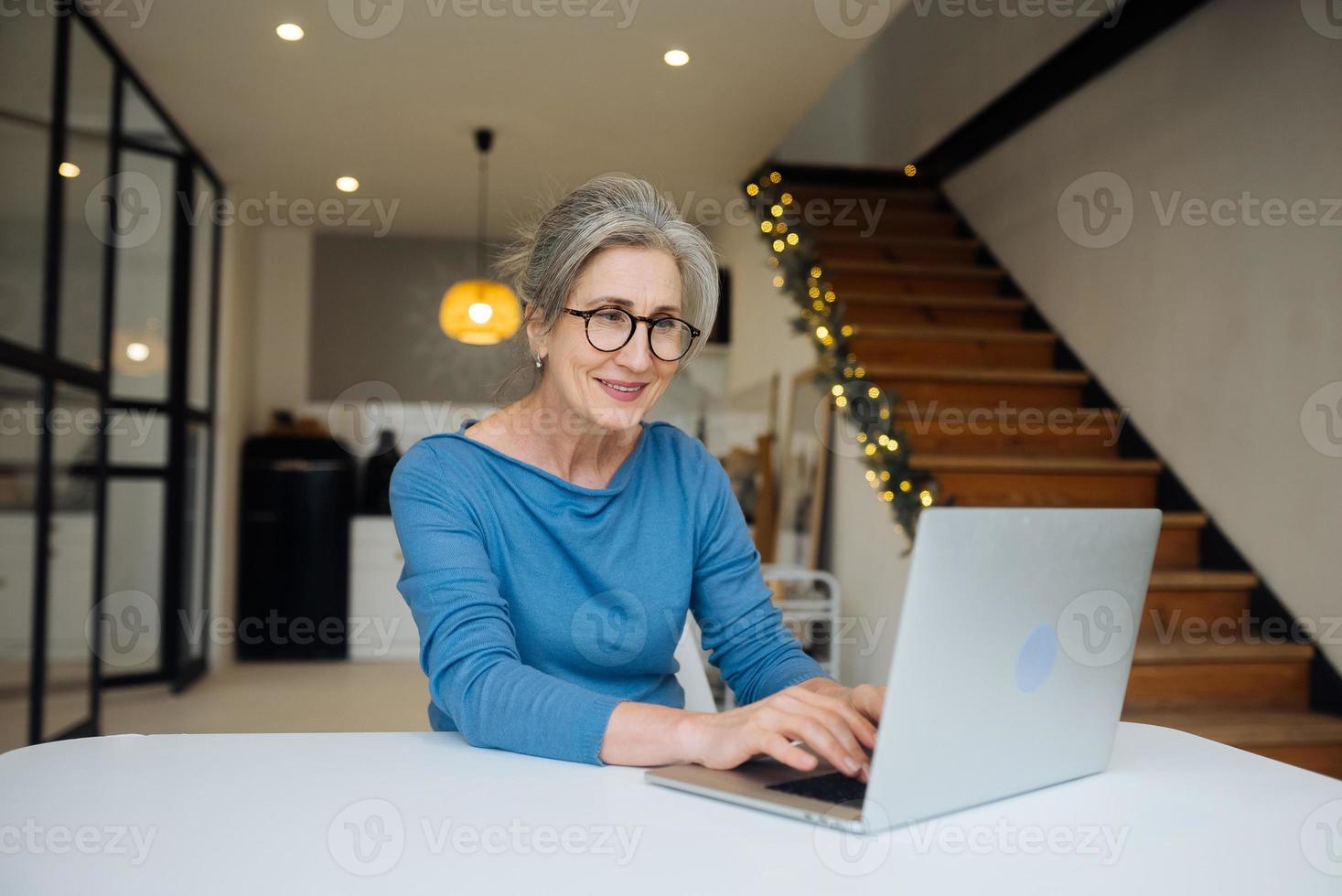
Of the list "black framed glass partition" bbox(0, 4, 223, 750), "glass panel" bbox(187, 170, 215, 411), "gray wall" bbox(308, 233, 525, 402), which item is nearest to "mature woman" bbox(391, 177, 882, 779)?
"black framed glass partition" bbox(0, 4, 223, 750)

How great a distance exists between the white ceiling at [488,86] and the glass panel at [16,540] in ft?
4.67

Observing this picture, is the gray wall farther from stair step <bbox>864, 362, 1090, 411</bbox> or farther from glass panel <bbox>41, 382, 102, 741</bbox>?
stair step <bbox>864, 362, 1090, 411</bbox>

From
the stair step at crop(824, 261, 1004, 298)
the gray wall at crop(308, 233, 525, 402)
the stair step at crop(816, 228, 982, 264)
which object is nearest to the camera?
the stair step at crop(824, 261, 1004, 298)

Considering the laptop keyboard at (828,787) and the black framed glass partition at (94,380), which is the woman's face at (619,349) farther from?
the black framed glass partition at (94,380)

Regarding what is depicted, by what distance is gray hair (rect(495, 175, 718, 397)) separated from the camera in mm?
1388

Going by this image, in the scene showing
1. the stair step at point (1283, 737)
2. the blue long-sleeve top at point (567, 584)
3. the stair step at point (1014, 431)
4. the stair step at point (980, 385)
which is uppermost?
the stair step at point (980, 385)

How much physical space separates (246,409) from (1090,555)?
6530 millimetres

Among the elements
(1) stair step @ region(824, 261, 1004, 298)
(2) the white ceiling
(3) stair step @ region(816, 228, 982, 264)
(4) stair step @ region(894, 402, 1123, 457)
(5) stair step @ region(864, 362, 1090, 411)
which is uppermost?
(2) the white ceiling

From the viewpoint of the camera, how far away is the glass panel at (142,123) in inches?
173

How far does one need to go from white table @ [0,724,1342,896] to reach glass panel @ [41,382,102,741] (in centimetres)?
292

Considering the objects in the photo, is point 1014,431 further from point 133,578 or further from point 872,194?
point 133,578

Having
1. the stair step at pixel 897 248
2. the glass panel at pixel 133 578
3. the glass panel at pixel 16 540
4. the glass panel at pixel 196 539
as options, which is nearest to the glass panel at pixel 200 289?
the glass panel at pixel 196 539

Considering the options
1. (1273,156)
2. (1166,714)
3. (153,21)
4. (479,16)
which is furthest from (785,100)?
(1166,714)

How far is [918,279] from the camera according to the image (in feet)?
16.7
